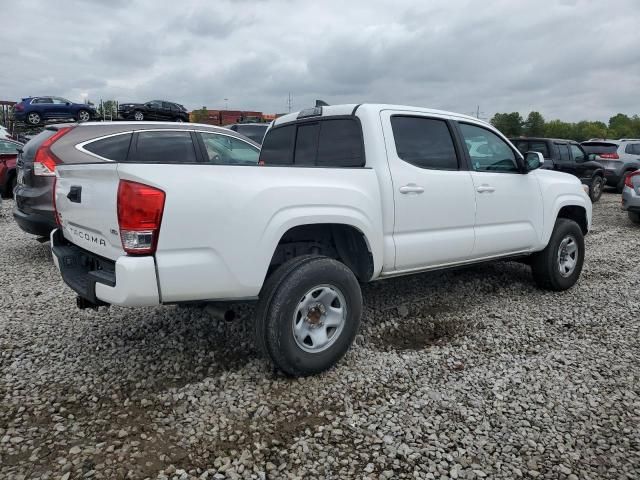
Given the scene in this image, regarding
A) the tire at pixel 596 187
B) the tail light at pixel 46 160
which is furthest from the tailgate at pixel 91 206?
the tire at pixel 596 187

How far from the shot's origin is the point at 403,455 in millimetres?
2455

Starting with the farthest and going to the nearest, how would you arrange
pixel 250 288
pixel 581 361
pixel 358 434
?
1. pixel 581 361
2. pixel 250 288
3. pixel 358 434

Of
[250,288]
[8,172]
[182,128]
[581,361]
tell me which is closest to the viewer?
[250,288]

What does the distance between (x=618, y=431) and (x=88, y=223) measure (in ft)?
11.1

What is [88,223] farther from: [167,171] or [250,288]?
[250,288]

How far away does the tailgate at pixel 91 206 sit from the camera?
8.75 feet

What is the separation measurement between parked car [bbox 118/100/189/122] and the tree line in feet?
280

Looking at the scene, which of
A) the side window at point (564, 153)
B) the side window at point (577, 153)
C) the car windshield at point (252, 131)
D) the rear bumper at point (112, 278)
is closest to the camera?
the rear bumper at point (112, 278)

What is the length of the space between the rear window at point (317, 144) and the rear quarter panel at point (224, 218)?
0.72 meters

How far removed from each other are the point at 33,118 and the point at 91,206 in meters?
23.7

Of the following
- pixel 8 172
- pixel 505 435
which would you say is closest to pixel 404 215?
pixel 505 435

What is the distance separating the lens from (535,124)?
113 m

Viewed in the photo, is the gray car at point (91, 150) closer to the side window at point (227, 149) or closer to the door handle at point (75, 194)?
the side window at point (227, 149)

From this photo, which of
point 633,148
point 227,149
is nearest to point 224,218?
point 227,149
